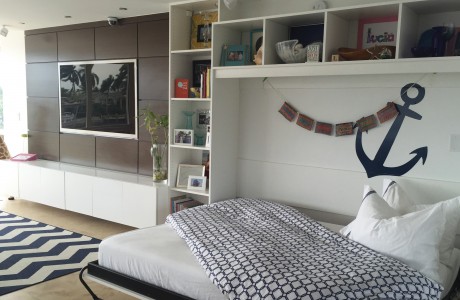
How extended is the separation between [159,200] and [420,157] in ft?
7.39

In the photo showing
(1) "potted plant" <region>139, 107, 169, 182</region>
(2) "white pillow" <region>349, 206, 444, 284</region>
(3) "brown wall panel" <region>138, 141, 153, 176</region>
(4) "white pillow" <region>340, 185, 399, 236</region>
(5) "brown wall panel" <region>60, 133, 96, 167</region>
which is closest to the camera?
(2) "white pillow" <region>349, 206, 444, 284</region>

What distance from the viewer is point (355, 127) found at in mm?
3227

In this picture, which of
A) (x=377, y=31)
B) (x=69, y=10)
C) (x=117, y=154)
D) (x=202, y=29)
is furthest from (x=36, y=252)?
(x=377, y=31)

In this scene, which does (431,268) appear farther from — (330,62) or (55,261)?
→ (55,261)

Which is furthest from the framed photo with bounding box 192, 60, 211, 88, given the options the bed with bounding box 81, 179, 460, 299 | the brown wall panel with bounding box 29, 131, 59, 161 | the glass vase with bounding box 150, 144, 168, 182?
the brown wall panel with bounding box 29, 131, 59, 161

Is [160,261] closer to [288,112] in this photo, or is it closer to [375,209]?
[375,209]

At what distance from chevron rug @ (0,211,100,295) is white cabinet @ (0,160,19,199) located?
696mm

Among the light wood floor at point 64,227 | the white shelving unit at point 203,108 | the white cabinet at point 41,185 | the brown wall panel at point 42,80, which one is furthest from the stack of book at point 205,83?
the brown wall panel at point 42,80

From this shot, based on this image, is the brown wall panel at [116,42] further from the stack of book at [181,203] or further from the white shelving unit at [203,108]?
the stack of book at [181,203]

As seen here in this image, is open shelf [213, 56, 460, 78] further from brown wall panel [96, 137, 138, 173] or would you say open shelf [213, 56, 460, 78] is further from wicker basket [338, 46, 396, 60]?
brown wall panel [96, 137, 138, 173]

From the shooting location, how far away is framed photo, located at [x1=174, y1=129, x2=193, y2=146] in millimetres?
3904

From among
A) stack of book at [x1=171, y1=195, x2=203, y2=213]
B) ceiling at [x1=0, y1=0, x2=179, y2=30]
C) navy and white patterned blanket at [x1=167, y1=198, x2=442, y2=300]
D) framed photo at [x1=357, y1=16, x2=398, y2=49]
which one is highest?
ceiling at [x1=0, y1=0, x2=179, y2=30]

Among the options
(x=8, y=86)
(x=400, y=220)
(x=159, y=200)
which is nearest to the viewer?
(x=400, y=220)

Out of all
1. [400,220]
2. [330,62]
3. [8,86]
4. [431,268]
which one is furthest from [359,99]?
[8,86]
